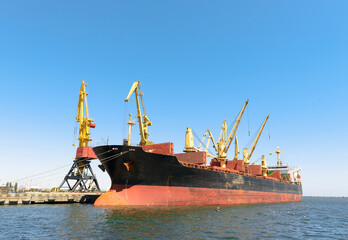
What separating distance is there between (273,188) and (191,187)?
96.0 feet

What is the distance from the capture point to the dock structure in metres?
31.8

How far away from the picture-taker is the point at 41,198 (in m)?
34.0

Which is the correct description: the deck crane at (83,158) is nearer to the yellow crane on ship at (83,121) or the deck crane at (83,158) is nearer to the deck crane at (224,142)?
the yellow crane on ship at (83,121)

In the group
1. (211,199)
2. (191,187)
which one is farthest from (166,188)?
(211,199)

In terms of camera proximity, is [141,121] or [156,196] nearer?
[156,196]

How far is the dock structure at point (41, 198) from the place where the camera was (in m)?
31.8

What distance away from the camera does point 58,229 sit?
15.5m

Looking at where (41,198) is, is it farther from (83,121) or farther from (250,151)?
(250,151)

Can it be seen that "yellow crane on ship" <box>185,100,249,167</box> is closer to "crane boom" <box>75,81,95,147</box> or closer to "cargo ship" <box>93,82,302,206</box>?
"cargo ship" <box>93,82,302,206</box>

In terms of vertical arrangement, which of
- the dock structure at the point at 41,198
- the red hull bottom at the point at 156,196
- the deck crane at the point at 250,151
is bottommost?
the dock structure at the point at 41,198

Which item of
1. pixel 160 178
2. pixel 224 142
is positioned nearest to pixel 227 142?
pixel 224 142

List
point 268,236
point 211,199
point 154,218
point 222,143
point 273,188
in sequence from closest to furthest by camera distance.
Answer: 1. point 268,236
2. point 154,218
3. point 211,199
4. point 222,143
5. point 273,188

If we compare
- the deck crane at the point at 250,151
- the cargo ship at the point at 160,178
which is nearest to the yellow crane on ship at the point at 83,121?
the cargo ship at the point at 160,178

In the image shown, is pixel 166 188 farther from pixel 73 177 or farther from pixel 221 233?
pixel 73 177
